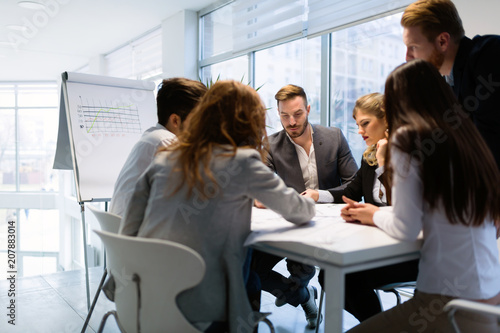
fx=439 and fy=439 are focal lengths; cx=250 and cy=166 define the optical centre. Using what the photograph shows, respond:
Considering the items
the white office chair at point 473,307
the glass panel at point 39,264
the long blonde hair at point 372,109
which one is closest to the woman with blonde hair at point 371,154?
the long blonde hair at point 372,109

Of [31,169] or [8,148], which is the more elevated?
[8,148]

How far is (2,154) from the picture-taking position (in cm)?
1065

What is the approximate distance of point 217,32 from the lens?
5762mm

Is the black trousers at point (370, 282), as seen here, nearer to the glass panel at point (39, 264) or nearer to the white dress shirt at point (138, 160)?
the white dress shirt at point (138, 160)

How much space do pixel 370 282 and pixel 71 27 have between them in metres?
6.19

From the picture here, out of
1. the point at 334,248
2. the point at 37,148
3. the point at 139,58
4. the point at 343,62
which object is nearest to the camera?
the point at 334,248

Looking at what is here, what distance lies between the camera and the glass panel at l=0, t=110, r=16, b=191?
34.6 feet

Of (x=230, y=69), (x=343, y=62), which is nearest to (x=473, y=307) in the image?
(x=343, y=62)

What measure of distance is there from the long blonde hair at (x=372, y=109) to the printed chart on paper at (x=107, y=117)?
1.93m

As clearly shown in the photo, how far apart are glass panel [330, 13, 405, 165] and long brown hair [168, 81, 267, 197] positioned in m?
2.65

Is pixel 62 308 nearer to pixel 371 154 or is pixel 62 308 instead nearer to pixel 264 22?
pixel 371 154

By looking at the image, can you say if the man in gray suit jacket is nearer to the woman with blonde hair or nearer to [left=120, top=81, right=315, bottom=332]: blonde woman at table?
the woman with blonde hair

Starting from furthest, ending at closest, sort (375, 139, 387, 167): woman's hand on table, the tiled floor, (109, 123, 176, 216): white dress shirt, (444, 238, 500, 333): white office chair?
the tiled floor
(375, 139, 387, 167): woman's hand on table
(109, 123, 176, 216): white dress shirt
(444, 238, 500, 333): white office chair

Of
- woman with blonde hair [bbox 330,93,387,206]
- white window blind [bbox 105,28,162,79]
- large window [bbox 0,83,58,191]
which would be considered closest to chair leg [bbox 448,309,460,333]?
woman with blonde hair [bbox 330,93,387,206]
